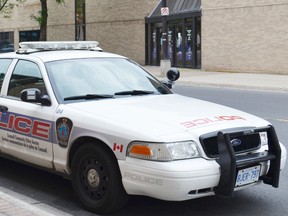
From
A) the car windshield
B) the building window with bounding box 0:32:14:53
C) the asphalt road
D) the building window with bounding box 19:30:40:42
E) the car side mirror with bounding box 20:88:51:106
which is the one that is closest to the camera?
the asphalt road

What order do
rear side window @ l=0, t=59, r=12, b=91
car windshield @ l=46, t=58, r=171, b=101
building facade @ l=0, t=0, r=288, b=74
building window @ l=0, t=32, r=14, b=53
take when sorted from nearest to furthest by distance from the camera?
car windshield @ l=46, t=58, r=171, b=101 → rear side window @ l=0, t=59, r=12, b=91 → building facade @ l=0, t=0, r=288, b=74 → building window @ l=0, t=32, r=14, b=53

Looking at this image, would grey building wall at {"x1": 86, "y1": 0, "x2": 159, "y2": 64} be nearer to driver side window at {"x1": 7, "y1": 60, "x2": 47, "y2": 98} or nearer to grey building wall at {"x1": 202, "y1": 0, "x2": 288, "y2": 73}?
grey building wall at {"x1": 202, "y1": 0, "x2": 288, "y2": 73}

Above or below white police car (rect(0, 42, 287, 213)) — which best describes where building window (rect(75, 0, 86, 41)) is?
above

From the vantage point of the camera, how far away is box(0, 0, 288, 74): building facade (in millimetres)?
23344

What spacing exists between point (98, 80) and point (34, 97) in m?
0.77

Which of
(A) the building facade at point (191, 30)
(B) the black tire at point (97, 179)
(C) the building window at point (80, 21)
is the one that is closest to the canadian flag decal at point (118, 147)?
(B) the black tire at point (97, 179)

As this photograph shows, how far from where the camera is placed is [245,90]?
59.2 ft

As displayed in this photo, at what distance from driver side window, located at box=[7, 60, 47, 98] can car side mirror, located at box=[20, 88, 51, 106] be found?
0.24 meters

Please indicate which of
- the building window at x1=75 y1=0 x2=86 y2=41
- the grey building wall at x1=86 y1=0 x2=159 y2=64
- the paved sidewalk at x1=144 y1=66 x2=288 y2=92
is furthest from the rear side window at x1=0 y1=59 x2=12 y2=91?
the building window at x1=75 y1=0 x2=86 y2=41

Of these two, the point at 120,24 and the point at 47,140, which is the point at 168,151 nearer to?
the point at 47,140

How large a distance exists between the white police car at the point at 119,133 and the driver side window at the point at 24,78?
0.04 feet

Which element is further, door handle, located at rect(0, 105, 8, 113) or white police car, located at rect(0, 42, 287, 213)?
door handle, located at rect(0, 105, 8, 113)

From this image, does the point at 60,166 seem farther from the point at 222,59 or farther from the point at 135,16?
the point at 135,16

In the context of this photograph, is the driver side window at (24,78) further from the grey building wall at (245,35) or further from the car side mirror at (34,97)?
the grey building wall at (245,35)
